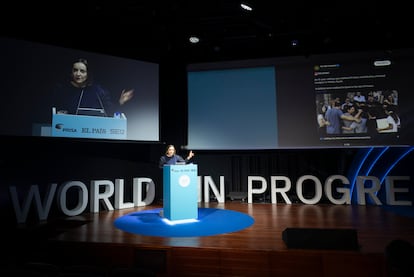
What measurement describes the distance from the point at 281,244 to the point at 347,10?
4.17 metres

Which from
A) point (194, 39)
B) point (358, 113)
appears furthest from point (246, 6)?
point (358, 113)

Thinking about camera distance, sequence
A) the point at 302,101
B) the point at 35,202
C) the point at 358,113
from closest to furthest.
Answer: the point at 35,202, the point at 358,113, the point at 302,101

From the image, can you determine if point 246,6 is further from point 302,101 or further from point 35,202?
point 35,202

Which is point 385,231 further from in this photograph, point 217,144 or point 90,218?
point 90,218

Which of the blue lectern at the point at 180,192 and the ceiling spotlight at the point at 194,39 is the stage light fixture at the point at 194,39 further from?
the blue lectern at the point at 180,192

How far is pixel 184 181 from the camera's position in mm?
4020

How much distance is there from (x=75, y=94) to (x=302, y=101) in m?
4.54

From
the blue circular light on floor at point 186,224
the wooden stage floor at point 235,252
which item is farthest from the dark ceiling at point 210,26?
the wooden stage floor at point 235,252

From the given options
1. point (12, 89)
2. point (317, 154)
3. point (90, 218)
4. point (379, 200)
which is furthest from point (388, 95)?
point (12, 89)

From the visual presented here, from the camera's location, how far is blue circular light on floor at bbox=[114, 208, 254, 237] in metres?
3.46

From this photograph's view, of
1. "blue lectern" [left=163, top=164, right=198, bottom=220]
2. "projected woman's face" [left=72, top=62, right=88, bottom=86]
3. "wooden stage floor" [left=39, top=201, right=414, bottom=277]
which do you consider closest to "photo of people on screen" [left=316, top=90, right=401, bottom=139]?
"wooden stage floor" [left=39, top=201, right=414, bottom=277]

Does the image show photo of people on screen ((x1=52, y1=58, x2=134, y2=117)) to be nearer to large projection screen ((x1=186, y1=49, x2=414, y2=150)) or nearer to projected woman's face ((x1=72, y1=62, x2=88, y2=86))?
projected woman's face ((x1=72, y1=62, x2=88, y2=86))

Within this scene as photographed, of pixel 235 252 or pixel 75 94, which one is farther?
pixel 75 94

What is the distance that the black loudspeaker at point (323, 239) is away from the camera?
8.75ft
